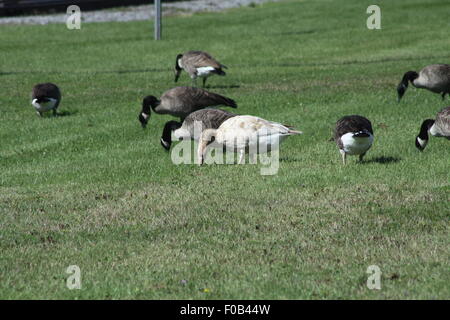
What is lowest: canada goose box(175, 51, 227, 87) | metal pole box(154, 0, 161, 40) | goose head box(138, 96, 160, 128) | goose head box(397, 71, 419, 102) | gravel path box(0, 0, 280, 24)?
goose head box(138, 96, 160, 128)

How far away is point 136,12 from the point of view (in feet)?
157

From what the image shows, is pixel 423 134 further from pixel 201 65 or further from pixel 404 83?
pixel 201 65

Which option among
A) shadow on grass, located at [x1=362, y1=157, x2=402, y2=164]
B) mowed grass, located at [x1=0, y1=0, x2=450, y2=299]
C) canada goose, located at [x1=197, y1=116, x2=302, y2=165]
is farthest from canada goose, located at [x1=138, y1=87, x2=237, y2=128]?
shadow on grass, located at [x1=362, y1=157, x2=402, y2=164]

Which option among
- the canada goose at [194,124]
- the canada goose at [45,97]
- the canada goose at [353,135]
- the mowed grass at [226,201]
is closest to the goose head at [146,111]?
the mowed grass at [226,201]

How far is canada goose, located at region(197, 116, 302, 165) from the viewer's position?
13484mm

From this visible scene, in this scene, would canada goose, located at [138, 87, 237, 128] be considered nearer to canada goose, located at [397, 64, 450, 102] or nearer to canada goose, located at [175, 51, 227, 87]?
canada goose, located at [397, 64, 450, 102]

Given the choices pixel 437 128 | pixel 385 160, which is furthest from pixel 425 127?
pixel 385 160

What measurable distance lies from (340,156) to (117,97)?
1031 centimetres

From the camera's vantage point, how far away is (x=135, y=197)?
12.5 metres

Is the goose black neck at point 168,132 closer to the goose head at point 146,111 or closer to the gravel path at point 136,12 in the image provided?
the goose head at point 146,111

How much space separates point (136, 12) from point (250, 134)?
1407 inches

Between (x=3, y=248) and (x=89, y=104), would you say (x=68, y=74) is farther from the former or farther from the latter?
(x=3, y=248)

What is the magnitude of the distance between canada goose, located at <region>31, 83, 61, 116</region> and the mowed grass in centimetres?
42
